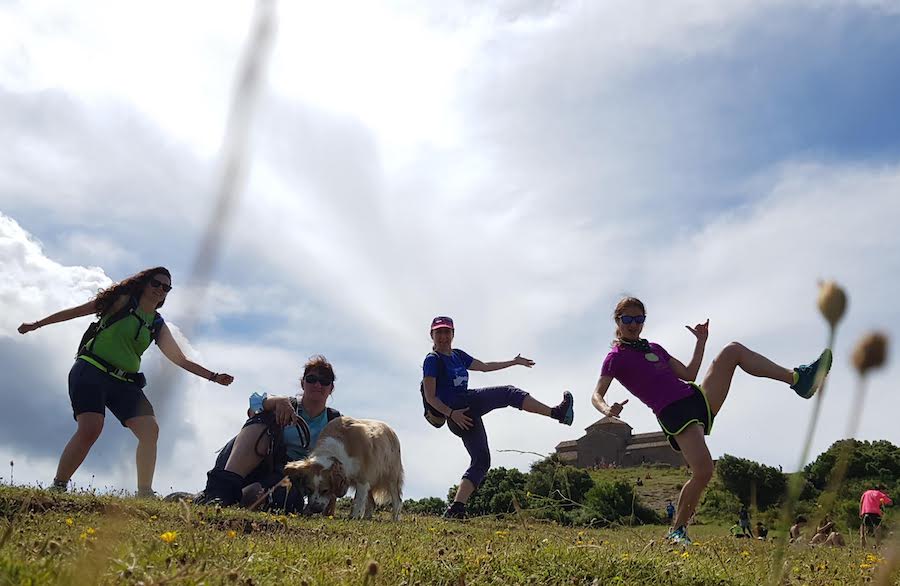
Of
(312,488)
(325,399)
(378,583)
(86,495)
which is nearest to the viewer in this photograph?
(378,583)

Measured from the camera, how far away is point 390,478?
8945mm

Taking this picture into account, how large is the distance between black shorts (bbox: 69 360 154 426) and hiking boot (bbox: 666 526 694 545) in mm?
4713

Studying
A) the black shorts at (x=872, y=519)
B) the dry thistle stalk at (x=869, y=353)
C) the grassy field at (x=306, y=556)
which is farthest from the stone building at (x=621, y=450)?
the dry thistle stalk at (x=869, y=353)

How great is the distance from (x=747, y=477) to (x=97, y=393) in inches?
929

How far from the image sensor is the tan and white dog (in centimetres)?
784

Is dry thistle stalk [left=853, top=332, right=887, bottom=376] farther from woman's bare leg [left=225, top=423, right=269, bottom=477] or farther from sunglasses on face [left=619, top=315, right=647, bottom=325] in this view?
woman's bare leg [left=225, top=423, right=269, bottom=477]

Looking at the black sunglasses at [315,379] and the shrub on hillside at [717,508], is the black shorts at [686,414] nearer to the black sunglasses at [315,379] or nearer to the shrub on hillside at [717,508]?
the black sunglasses at [315,379]

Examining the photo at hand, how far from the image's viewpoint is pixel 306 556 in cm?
381

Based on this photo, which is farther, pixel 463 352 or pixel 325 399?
pixel 463 352

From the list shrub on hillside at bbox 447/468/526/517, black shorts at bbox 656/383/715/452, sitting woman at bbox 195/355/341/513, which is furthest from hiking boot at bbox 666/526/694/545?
shrub on hillside at bbox 447/468/526/517

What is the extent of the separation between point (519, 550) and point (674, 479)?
30393 mm

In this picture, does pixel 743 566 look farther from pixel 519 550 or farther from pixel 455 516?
pixel 455 516

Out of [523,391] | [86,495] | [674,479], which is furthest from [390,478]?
[674,479]

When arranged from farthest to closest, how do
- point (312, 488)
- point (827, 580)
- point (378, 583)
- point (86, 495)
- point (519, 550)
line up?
point (312, 488) < point (86, 495) < point (827, 580) < point (519, 550) < point (378, 583)
